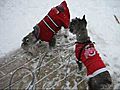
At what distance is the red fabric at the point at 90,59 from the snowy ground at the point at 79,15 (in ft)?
3.02

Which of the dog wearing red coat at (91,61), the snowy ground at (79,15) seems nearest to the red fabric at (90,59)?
the dog wearing red coat at (91,61)

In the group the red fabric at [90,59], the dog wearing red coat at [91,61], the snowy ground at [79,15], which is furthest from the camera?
the snowy ground at [79,15]

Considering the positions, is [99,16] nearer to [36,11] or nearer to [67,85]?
[36,11]

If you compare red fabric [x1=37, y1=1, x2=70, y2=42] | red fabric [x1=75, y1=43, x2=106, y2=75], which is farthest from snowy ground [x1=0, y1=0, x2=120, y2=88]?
red fabric [x1=37, y1=1, x2=70, y2=42]

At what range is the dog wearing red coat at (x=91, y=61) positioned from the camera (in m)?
4.63

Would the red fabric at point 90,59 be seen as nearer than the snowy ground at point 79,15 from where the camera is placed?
Yes

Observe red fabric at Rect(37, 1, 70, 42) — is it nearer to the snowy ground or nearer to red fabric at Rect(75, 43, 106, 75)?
red fabric at Rect(75, 43, 106, 75)

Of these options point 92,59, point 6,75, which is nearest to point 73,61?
point 92,59

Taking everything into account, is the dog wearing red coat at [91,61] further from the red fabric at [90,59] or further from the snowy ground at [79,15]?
the snowy ground at [79,15]

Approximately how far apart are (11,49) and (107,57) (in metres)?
2.58

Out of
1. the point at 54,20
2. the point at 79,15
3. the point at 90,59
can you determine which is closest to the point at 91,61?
the point at 90,59

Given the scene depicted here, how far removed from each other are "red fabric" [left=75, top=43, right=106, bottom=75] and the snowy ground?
0.92 metres

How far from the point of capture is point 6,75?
5.86 meters

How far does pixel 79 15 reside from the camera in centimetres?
769
